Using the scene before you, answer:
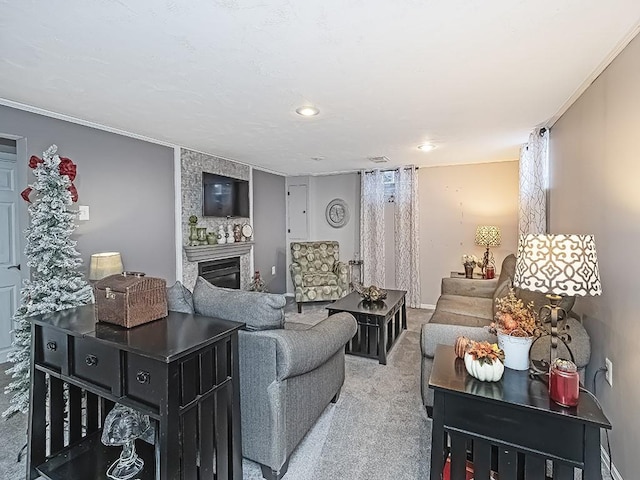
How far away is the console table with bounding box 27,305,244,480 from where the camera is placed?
4.10ft

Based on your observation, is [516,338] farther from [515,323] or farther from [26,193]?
[26,193]

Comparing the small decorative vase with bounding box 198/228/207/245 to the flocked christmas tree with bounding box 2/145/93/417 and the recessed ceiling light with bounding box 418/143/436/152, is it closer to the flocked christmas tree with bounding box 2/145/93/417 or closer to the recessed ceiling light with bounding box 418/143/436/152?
the flocked christmas tree with bounding box 2/145/93/417

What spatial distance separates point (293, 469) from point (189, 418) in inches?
30.2

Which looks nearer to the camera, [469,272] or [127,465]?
[127,465]

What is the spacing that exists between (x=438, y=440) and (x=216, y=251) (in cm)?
366

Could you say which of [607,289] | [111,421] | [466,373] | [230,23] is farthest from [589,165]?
[111,421]

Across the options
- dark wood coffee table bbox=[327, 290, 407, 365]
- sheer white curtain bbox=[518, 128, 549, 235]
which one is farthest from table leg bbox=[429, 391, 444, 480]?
sheer white curtain bbox=[518, 128, 549, 235]

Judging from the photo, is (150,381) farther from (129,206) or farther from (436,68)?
(129,206)

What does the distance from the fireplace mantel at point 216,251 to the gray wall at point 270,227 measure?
1.40 feet

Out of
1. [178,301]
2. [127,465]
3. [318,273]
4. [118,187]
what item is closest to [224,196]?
[118,187]

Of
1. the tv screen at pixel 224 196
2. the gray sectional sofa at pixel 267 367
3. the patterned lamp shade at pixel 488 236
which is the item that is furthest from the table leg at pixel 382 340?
the tv screen at pixel 224 196

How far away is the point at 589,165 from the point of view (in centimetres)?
221

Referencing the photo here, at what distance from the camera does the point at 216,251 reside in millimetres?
4500

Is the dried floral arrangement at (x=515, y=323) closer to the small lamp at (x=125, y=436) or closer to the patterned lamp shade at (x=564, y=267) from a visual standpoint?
the patterned lamp shade at (x=564, y=267)
